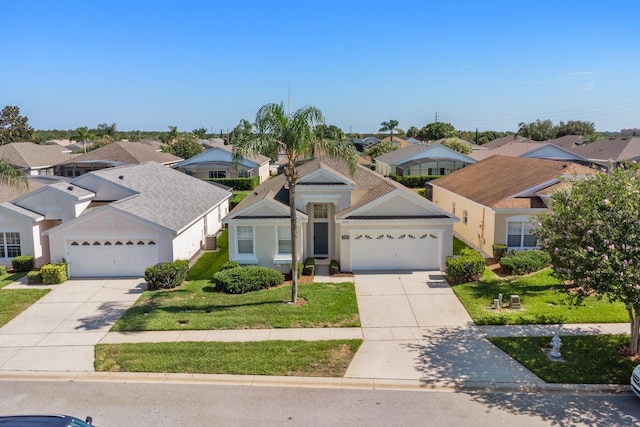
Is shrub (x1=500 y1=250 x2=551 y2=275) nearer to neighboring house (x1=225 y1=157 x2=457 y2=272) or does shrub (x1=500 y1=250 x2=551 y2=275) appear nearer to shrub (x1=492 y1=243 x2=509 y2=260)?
→ shrub (x1=492 y1=243 x2=509 y2=260)

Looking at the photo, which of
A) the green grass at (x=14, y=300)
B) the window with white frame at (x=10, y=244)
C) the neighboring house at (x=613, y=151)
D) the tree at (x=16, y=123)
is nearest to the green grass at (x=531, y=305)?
the green grass at (x=14, y=300)

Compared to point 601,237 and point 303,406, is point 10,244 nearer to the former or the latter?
point 303,406

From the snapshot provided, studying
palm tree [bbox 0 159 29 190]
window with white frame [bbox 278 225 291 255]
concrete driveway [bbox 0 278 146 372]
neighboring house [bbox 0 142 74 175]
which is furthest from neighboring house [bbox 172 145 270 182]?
concrete driveway [bbox 0 278 146 372]

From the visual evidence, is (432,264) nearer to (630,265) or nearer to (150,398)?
(630,265)

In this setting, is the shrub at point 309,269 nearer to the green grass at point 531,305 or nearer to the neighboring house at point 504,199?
the green grass at point 531,305

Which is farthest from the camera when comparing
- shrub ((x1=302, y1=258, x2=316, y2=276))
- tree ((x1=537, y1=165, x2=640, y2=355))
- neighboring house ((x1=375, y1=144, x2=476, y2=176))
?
neighboring house ((x1=375, y1=144, x2=476, y2=176))
